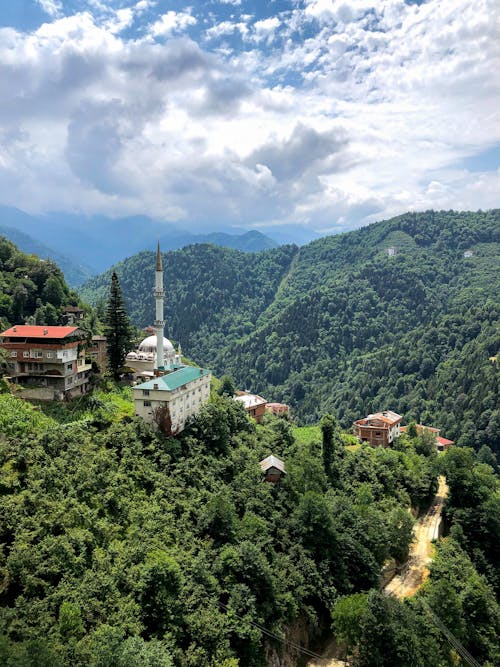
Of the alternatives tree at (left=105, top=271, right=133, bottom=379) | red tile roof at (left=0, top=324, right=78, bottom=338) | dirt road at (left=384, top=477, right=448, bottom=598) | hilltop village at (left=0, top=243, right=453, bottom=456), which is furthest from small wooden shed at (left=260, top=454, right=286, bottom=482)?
red tile roof at (left=0, top=324, right=78, bottom=338)

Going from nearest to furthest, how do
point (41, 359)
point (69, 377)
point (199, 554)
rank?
point (199, 554) → point (41, 359) → point (69, 377)

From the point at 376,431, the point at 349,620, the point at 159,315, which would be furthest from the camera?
the point at 376,431

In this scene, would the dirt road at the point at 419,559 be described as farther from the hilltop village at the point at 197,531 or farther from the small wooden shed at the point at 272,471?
the small wooden shed at the point at 272,471

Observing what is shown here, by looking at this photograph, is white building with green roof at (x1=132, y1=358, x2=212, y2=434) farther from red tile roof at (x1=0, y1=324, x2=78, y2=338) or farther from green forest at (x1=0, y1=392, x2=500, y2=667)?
red tile roof at (x1=0, y1=324, x2=78, y2=338)

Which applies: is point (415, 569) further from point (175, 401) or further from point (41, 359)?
point (41, 359)

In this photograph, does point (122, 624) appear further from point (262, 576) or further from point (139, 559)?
point (262, 576)

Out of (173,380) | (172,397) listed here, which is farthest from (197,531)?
(173,380)
